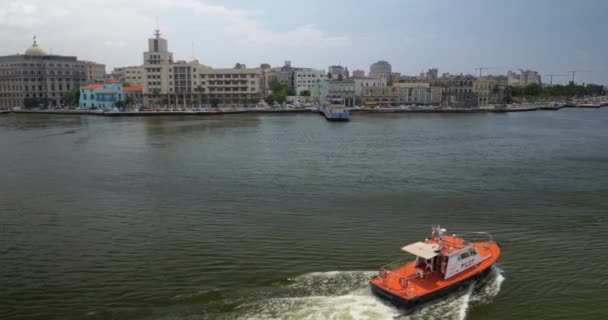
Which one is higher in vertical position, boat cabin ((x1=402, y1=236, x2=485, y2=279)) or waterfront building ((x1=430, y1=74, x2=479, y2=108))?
waterfront building ((x1=430, y1=74, x2=479, y2=108))

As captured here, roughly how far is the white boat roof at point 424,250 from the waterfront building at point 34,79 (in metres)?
81.0

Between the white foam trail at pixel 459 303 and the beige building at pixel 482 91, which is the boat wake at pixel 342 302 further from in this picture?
the beige building at pixel 482 91

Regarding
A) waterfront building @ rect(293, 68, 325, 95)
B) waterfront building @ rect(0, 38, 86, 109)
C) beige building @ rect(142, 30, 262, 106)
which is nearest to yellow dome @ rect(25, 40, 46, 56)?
waterfront building @ rect(0, 38, 86, 109)

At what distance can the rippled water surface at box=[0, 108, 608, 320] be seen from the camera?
884 centimetres

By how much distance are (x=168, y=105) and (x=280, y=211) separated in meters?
62.9

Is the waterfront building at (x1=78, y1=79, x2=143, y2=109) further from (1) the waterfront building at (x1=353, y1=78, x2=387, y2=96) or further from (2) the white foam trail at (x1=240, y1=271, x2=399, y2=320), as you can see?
(2) the white foam trail at (x1=240, y1=271, x2=399, y2=320)

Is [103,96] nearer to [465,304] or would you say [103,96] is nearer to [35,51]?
[35,51]

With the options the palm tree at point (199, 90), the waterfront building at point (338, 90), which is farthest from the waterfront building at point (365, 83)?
the palm tree at point (199, 90)

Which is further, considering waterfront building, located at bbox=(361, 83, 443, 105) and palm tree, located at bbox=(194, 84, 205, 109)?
waterfront building, located at bbox=(361, 83, 443, 105)

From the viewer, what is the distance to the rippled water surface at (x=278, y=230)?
8.84m

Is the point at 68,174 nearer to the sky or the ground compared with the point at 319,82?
nearer to the ground

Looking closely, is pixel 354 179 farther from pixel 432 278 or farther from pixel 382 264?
pixel 432 278

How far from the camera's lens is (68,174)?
2056 cm

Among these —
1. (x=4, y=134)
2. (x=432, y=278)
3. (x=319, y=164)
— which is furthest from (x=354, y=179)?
(x=4, y=134)
